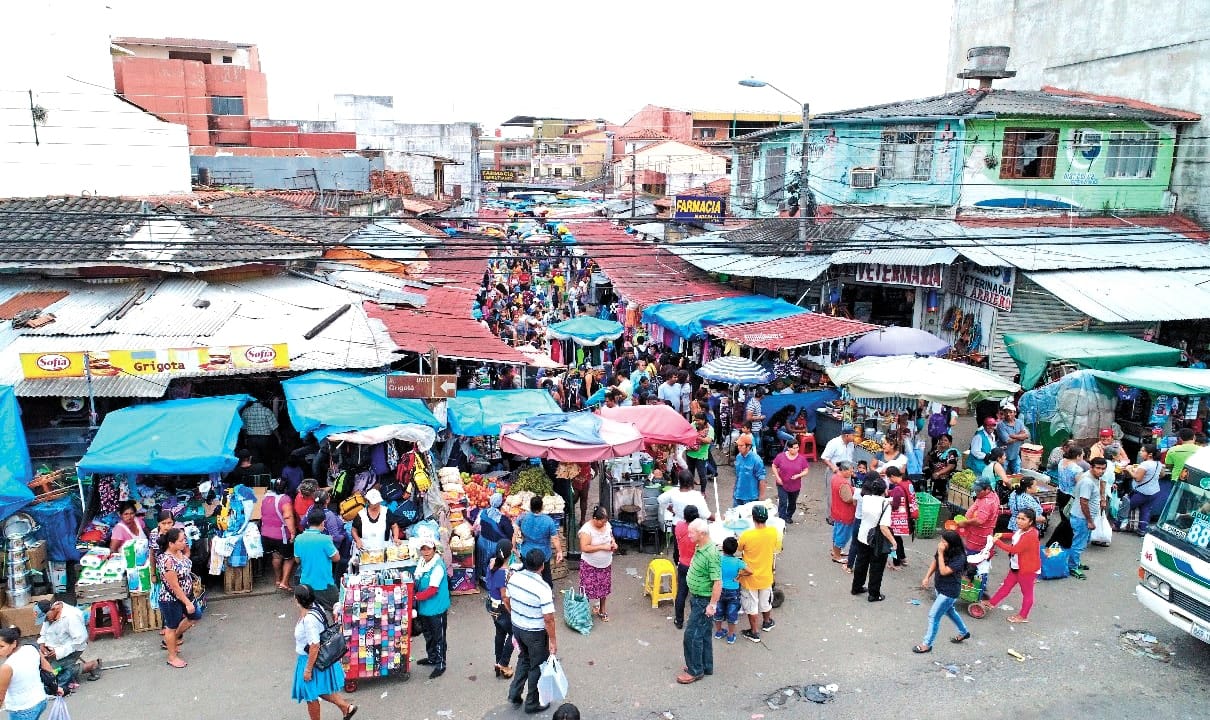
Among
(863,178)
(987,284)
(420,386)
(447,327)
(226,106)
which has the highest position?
(226,106)

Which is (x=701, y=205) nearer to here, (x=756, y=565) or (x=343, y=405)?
(x=343, y=405)

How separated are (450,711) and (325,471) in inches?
180

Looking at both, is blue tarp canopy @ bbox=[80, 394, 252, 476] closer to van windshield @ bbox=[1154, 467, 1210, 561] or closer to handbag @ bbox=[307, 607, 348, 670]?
handbag @ bbox=[307, 607, 348, 670]

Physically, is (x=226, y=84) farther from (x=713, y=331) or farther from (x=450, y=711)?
(x=450, y=711)

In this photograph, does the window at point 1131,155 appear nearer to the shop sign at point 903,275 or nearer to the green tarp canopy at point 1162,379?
the shop sign at point 903,275

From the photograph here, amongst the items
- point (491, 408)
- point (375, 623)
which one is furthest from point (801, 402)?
point (375, 623)

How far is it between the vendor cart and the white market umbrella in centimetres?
793

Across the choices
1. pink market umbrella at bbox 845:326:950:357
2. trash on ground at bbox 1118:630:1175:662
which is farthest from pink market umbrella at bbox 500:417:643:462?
pink market umbrella at bbox 845:326:950:357

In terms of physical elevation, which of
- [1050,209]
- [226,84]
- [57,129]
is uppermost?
[226,84]

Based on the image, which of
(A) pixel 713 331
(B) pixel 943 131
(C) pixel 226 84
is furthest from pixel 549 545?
(C) pixel 226 84

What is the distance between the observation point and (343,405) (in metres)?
10.4

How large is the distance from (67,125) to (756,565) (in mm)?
22274

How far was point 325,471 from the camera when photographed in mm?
10680

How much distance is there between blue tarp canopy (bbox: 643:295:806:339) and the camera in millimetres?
17295
